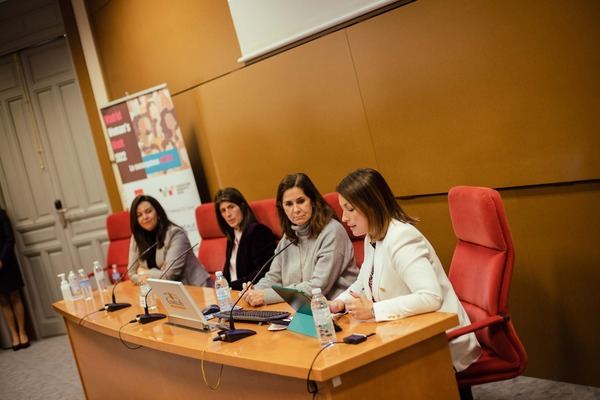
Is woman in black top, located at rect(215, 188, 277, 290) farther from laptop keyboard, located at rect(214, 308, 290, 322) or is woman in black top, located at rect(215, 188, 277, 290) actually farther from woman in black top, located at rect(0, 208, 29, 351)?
woman in black top, located at rect(0, 208, 29, 351)

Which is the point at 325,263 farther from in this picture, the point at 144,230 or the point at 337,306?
the point at 144,230


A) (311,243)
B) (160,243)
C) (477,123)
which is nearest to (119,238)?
(160,243)

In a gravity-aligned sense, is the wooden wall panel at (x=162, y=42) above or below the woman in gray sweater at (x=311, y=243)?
above

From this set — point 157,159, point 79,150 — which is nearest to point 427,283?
point 157,159

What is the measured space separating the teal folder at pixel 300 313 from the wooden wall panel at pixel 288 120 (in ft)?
5.10

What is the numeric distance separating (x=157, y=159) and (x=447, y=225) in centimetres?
286

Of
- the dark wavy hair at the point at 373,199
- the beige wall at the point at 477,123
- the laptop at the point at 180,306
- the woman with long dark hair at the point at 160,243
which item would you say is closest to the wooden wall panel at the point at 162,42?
the beige wall at the point at 477,123

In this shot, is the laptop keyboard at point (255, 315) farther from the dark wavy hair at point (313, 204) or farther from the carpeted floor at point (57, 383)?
the carpeted floor at point (57, 383)

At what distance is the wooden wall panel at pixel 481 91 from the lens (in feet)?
8.91

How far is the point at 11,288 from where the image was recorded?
6.32 metres

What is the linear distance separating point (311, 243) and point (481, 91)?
1053mm

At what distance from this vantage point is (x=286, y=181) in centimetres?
327

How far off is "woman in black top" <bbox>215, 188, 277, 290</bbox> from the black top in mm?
3189

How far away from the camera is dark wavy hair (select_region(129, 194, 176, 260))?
4449 millimetres
